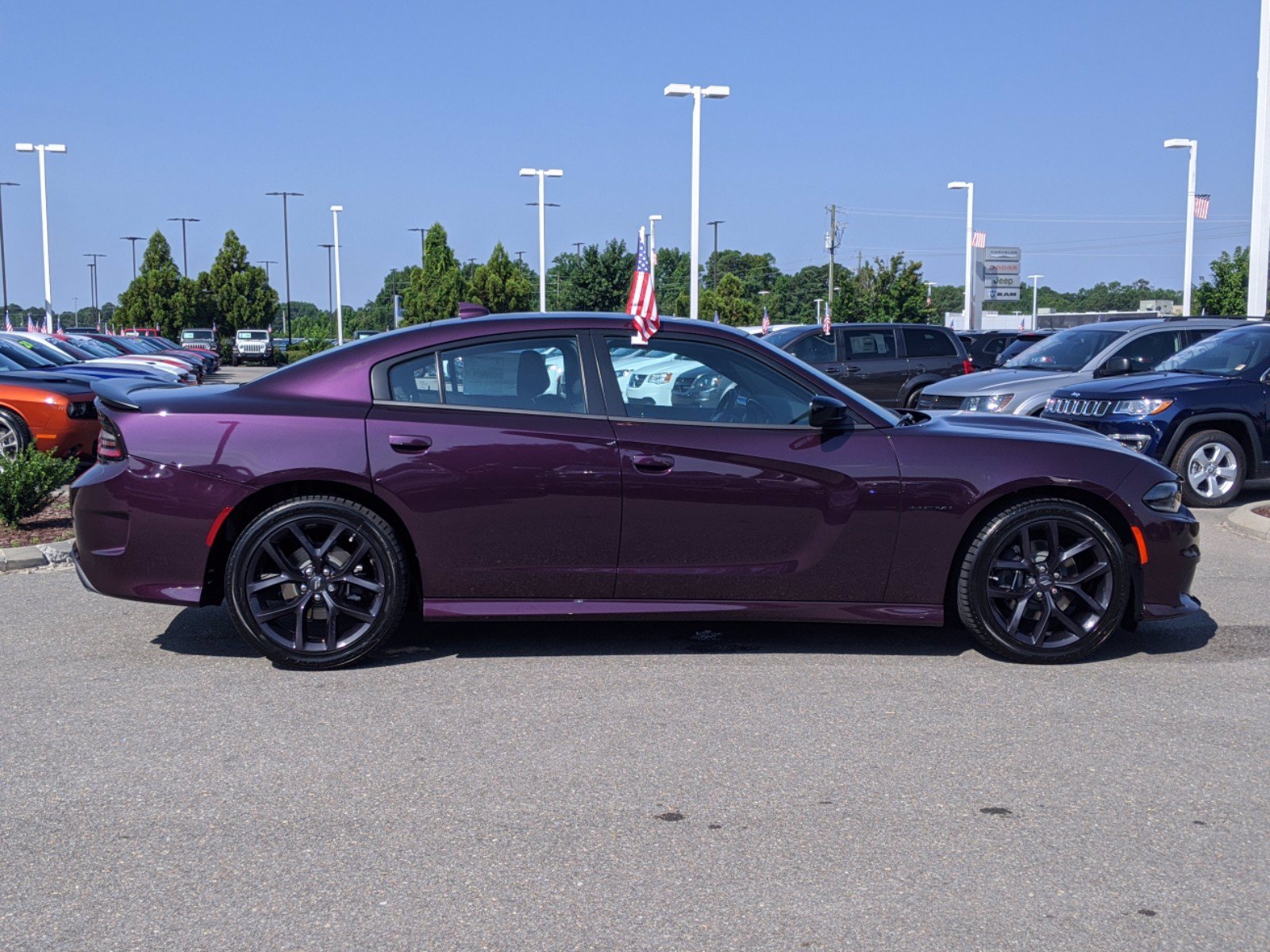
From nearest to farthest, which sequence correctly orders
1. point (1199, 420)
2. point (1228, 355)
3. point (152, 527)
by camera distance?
point (152, 527), point (1199, 420), point (1228, 355)

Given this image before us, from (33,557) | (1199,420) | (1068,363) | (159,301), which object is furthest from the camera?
(159,301)

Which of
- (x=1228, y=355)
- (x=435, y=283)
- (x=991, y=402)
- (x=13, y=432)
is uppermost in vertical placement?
(x=435, y=283)

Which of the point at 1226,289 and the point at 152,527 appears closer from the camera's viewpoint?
the point at 152,527

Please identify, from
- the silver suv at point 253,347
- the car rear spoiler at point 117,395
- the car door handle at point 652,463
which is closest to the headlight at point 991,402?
the car door handle at point 652,463

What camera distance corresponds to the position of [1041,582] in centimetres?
576

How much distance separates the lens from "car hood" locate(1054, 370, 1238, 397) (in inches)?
444

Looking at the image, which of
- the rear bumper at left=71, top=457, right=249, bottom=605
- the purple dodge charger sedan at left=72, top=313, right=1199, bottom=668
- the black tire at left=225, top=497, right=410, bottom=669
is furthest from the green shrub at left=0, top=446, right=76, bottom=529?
the black tire at left=225, top=497, right=410, bottom=669

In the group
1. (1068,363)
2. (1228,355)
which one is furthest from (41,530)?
(1068,363)

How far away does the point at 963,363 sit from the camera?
2066 centimetres

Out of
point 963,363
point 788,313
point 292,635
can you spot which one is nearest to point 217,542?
point 292,635

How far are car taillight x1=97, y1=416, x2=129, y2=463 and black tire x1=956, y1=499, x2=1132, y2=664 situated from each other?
12.5ft

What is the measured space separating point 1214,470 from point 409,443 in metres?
8.46

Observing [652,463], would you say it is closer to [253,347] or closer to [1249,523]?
[1249,523]

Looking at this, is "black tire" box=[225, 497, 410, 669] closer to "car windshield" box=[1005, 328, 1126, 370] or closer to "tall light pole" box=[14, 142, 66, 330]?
"car windshield" box=[1005, 328, 1126, 370]
